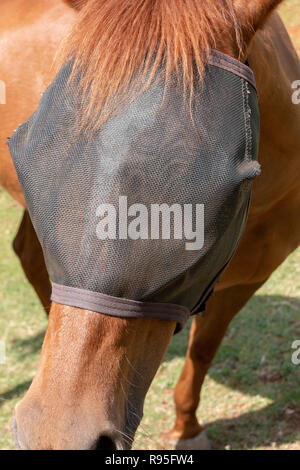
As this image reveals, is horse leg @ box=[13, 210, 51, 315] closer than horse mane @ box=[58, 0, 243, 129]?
No

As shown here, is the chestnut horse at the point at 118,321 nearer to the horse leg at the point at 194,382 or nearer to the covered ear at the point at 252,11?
the covered ear at the point at 252,11

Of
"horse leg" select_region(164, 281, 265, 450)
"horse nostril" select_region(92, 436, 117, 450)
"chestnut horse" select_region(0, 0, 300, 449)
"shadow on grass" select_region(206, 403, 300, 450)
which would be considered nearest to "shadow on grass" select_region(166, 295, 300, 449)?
"shadow on grass" select_region(206, 403, 300, 450)

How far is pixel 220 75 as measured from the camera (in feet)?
5.07

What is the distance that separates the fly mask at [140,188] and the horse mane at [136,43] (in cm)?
3

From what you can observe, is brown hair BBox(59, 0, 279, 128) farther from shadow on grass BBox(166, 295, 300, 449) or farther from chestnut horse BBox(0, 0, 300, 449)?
shadow on grass BBox(166, 295, 300, 449)

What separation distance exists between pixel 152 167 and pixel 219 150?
0.60 ft

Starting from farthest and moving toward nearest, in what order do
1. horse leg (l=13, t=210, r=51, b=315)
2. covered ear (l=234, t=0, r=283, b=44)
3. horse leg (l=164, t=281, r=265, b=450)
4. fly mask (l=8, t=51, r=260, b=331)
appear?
horse leg (l=13, t=210, r=51, b=315) < horse leg (l=164, t=281, r=265, b=450) < covered ear (l=234, t=0, r=283, b=44) < fly mask (l=8, t=51, r=260, b=331)

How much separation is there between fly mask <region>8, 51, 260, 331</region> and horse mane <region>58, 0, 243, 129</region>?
0.11ft

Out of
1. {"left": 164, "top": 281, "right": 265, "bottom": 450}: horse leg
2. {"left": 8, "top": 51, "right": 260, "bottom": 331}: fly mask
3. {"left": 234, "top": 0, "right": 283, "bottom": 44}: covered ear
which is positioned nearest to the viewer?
{"left": 8, "top": 51, "right": 260, "bottom": 331}: fly mask

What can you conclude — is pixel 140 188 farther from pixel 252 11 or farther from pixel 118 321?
pixel 252 11

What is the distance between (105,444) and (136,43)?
97cm

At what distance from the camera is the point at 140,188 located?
56.1 inches

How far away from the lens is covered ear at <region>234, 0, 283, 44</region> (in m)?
1.60
